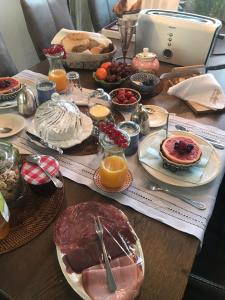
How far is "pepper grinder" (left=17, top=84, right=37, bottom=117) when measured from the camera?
95 centimetres

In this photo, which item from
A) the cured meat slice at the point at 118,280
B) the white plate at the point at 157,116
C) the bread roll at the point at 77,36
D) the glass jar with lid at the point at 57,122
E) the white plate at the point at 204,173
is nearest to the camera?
the cured meat slice at the point at 118,280

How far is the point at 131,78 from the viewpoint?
1.14 meters

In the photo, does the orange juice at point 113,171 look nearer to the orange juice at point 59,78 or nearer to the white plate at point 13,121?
the white plate at point 13,121

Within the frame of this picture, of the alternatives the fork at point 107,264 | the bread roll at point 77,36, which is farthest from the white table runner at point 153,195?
the bread roll at point 77,36

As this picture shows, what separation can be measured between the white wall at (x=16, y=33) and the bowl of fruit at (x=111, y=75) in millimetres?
1121

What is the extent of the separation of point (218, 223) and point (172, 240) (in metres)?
0.48

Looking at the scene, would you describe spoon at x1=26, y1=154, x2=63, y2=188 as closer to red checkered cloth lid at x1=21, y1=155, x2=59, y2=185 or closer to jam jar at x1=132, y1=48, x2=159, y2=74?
red checkered cloth lid at x1=21, y1=155, x2=59, y2=185

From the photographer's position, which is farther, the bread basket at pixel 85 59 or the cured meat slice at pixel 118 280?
the bread basket at pixel 85 59

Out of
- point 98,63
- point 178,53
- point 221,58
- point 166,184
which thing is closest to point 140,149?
point 166,184

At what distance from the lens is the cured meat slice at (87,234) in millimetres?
542

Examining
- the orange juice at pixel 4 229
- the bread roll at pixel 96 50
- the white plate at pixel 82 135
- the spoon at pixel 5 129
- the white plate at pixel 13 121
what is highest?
the orange juice at pixel 4 229

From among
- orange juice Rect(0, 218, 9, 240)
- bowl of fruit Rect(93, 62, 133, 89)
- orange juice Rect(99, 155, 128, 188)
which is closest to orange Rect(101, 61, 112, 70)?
bowl of fruit Rect(93, 62, 133, 89)

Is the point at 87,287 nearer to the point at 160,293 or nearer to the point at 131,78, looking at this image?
the point at 160,293

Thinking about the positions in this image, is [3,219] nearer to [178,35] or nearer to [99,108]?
[99,108]
